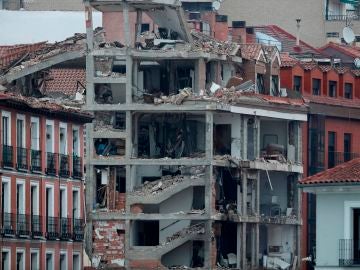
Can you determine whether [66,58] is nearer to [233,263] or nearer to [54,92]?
[54,92]

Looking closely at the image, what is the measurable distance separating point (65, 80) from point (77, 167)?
30.8m

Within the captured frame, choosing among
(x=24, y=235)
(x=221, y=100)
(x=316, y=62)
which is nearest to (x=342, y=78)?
(x=316, y=62)

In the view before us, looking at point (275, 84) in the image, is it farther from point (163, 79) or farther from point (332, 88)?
point (163, 79)

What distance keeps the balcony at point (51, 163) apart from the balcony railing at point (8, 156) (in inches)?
234

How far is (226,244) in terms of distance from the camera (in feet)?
570

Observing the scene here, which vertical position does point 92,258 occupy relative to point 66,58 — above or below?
below

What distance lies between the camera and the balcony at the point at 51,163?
143m

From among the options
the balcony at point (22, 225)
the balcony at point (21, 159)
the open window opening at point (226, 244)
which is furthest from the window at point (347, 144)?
the balcony at point (22, 225)

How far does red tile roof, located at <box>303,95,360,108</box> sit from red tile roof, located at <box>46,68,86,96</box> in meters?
13.9

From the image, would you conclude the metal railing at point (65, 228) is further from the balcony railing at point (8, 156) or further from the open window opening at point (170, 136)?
the open window opening at point (170, 136)

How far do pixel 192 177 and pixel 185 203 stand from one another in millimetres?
1863

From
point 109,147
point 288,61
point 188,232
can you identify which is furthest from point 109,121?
point 288,61

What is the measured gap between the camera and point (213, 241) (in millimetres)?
170875

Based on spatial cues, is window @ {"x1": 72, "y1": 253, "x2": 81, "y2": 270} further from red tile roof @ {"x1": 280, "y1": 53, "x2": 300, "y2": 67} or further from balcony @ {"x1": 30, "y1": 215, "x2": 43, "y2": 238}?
red tile roof @ {"x1": 280, "y1": 53, "x2": 300, "y2": 67}
